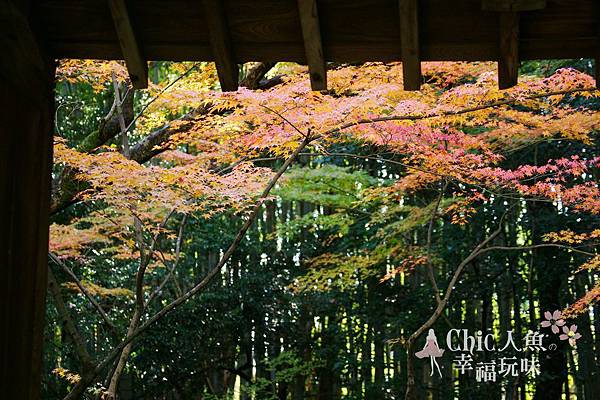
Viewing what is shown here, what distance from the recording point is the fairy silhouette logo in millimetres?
7285

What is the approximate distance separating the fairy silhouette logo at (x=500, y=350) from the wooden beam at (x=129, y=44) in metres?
5.96

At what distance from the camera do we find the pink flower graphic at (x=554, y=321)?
23.6 feet

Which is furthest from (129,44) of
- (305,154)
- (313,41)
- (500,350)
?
(500,350)

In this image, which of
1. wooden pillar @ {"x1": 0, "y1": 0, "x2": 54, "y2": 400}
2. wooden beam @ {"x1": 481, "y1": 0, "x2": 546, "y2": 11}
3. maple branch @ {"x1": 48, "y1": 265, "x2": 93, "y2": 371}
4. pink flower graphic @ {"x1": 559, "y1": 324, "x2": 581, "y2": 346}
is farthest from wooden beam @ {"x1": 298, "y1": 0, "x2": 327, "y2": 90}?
pink flower graphic @ {"x1": 559, "y1": 324, "x2": 581, "y2": 346}

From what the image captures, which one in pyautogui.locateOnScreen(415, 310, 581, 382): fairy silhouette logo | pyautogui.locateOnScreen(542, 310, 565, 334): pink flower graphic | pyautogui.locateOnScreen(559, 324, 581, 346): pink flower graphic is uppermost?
pyautogui.locateOnScreen(542, 310, 565, 334): pink flower graphic

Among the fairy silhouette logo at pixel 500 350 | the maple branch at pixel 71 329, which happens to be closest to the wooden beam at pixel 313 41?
the maple branch at pixel 71 329

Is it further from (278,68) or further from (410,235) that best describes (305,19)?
(410,235)

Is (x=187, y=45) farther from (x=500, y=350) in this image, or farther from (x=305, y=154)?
(x=500, y=350)

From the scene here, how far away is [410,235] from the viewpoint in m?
7.90

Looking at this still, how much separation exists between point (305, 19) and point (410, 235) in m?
6.17

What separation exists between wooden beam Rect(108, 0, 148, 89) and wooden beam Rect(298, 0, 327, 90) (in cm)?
49

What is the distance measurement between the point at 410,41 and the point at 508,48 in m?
0.29

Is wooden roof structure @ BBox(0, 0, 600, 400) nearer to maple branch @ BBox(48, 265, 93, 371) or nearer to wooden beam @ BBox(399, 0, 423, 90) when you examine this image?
wooden beam @ BBox(399, 0, 423, 90)

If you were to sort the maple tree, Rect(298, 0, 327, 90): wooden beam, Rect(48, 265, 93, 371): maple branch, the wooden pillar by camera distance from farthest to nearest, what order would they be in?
Rect(48, 265, 93, 371): maple branch
the maple tree
Rect(298, 0, 327, 90): wooden beam
the wooden pillar
